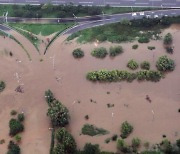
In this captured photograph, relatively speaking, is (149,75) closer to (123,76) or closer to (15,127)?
(123,76)

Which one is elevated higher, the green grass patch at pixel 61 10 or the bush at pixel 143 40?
the green grass patch at pixel 61 10

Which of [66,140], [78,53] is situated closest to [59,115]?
[66,140]

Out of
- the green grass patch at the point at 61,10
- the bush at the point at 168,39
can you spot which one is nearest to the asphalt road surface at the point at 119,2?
the green grass patch at the point at 61,10

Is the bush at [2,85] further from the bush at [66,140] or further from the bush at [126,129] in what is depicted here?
the bush at [126,129]

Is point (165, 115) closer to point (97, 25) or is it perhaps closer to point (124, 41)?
point (124, 41)

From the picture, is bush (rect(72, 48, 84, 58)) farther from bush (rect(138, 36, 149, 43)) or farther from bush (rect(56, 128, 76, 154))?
bush (rect(56, 128, 76, 154))

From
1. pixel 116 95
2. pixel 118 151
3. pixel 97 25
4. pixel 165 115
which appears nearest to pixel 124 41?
pixel 97 25
